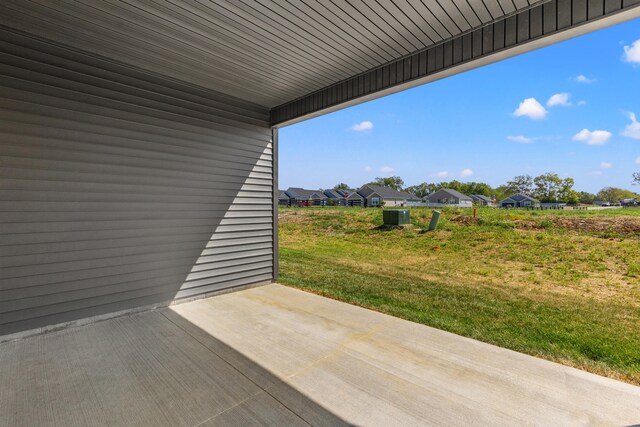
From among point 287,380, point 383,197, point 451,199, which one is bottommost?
point 287,380

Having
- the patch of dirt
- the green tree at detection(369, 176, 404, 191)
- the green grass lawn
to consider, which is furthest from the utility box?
the green tree at detection(369, 176, 404, 191)

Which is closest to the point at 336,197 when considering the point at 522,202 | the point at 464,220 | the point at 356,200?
the point at 356,200

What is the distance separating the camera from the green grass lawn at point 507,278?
109 inches

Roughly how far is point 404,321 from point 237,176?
9.82 ft

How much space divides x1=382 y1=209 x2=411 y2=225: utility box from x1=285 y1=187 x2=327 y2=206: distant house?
29.6 metres

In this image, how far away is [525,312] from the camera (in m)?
3.53

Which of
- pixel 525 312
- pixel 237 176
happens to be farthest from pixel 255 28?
pixel 525 312

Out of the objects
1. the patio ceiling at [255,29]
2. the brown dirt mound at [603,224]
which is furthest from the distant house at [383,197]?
the patio ceiling at [255,29]

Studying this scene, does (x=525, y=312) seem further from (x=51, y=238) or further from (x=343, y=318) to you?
(x=51, y=238)

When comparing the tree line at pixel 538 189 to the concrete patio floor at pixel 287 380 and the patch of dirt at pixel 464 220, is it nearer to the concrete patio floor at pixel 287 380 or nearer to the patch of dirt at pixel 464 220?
the patch of dirt at pixel 464 220

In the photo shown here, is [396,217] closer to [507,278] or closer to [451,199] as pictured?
[507,278]

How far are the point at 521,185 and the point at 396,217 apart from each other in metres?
51.5

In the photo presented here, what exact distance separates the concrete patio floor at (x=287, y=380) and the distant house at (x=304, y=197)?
1460 inches

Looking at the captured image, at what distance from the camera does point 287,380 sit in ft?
6.82
